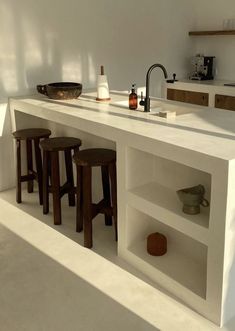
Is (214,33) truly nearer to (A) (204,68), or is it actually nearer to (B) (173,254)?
(A) (204,68)

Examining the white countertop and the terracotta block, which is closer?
the white countertop

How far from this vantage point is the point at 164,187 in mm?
2580

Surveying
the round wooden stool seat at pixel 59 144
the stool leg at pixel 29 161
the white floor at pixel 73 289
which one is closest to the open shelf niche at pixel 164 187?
the white floor at pixel 73 289

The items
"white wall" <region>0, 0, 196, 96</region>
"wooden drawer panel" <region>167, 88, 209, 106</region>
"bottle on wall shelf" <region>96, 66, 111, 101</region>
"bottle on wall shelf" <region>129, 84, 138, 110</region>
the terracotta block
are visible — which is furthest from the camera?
"wooden drawer panel" <region>167, 88, 209, 106</region>

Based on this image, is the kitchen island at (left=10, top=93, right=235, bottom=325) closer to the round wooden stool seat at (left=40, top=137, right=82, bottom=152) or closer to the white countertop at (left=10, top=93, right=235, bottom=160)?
the white countertop at (left=10, top=93, right=235, bottom=160)

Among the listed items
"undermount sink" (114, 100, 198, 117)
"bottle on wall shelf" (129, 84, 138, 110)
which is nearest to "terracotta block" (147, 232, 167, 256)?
"undermount sink" (114, 100, 198, 117)

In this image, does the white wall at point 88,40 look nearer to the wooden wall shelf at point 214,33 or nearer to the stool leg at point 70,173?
the wooden wall shelf at point 214,33

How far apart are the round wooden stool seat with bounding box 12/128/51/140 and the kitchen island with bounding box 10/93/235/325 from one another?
41cm

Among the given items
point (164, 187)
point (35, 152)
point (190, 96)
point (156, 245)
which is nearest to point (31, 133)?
point (35, 152)

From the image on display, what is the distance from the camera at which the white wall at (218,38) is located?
484cm

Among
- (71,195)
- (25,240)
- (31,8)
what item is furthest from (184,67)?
(25,240)

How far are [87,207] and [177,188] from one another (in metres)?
0.62

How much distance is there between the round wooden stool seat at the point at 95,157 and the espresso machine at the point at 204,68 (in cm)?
258

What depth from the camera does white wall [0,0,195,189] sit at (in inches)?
140
